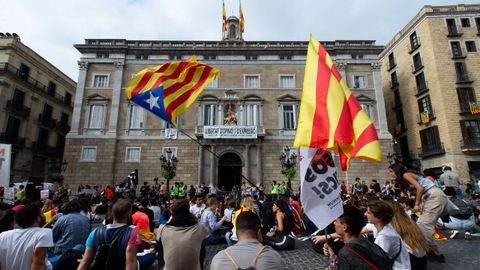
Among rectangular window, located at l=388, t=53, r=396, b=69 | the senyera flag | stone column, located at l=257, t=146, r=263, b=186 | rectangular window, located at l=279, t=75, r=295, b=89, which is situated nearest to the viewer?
the senyera flag

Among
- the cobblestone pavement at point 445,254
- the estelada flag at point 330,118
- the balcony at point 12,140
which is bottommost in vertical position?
the cobblestone pavement at point 445,254

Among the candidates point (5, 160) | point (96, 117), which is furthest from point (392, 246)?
point (96, 117)

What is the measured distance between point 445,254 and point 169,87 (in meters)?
7.73

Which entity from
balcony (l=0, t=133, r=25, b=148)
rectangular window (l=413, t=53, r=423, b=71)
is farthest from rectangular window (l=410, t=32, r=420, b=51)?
balcony (l=0, t=133, r=25, b=148)

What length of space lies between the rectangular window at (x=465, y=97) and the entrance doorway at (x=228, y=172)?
2011 cm

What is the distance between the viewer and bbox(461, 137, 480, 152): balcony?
21562 mm

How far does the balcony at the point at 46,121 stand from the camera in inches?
1043

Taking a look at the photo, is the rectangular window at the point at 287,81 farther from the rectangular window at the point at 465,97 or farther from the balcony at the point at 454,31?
the balcony at the point at 454,31

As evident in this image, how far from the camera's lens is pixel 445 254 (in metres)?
5.66

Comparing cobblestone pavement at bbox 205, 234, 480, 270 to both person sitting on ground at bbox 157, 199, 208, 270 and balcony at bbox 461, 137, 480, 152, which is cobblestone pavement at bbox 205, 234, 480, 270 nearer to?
person sitting on ground at bbox 157, 199, 208, 270

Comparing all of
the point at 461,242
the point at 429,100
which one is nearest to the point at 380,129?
the point at 429,100

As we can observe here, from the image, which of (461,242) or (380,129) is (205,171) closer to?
Result: (380,129)

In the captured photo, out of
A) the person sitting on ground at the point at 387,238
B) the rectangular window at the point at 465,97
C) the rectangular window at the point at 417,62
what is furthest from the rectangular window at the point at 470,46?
the person sitting on ground at the point at 387,238

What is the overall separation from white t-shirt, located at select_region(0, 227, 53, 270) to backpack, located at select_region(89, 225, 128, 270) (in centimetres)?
61
